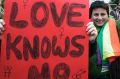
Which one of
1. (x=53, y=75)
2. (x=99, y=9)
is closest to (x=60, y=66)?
(x=53, y=75)

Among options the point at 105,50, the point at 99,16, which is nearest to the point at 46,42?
the point at 105,50

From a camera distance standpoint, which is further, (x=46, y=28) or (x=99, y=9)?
(x=99, y=9)

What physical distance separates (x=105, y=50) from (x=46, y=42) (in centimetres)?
43

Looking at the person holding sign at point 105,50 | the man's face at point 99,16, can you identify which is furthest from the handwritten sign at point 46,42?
the man's face at point 99,16

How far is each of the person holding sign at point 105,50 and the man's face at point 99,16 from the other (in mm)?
153

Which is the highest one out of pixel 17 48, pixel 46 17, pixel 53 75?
pixel 46 17

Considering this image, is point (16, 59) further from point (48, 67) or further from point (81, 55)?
point (81, 55)

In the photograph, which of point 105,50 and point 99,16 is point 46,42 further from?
point 99,16

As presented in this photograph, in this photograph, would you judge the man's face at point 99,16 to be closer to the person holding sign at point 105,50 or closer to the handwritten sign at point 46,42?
the person holding sign at point 105,50

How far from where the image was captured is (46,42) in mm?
3250

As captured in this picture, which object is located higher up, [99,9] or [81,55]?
[99,9]

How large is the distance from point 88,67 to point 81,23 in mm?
322

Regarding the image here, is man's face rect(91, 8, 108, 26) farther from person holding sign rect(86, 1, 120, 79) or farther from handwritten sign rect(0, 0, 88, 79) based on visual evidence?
handwritten sign rect(0, 0, 88, 79)

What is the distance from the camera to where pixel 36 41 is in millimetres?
3256
